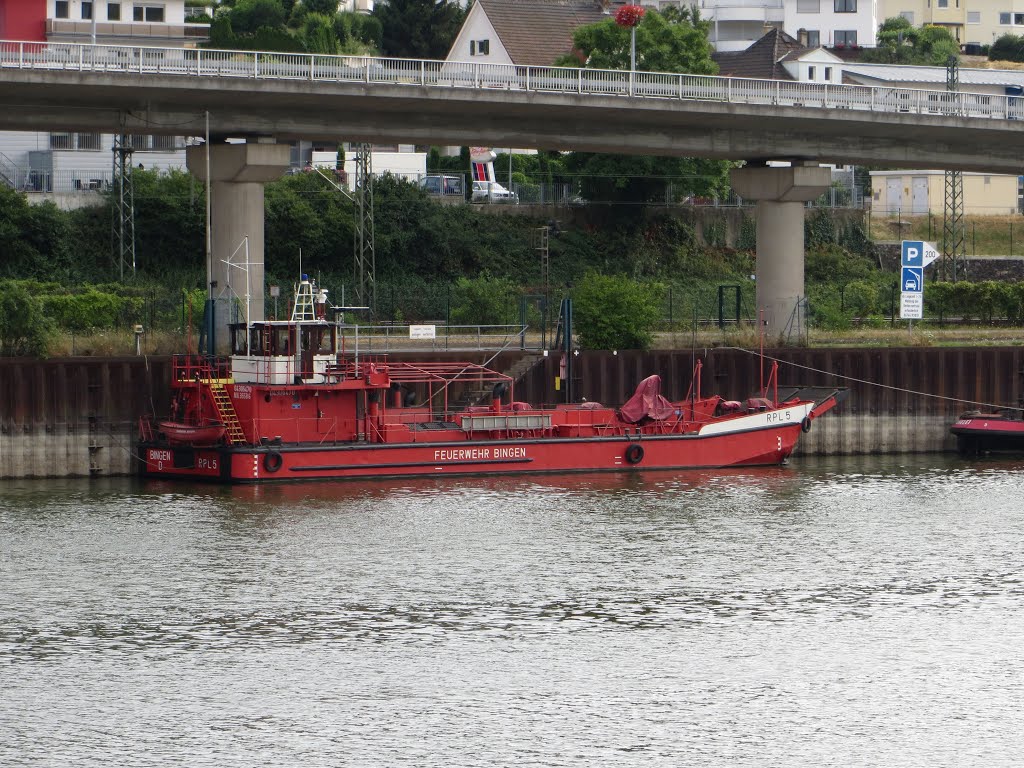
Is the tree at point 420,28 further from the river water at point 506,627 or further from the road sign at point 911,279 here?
the river water at point 506,627

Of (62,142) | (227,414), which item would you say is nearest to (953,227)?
(62,142)

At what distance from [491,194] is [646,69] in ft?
31.2

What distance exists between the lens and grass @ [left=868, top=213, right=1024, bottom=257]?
319 feet

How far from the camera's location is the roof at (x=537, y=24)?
345ft

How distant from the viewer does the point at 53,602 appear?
35.5 m

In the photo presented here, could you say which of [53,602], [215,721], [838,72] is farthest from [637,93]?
[838,72]

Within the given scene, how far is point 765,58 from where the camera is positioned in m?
117

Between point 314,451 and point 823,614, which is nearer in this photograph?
point 823,614

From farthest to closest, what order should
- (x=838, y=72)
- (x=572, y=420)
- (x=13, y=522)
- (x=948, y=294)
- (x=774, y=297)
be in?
(x=838, y=72), (x=948, y=294), (x=774, y=297), (x=572, y=420), (x=13, y=522)

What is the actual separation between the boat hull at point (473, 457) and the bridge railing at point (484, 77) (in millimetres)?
11641

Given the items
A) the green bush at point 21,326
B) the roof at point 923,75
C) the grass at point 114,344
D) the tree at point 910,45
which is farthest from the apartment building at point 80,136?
the tree at point 910,45

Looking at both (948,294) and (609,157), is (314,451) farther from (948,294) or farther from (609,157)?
(609,157)

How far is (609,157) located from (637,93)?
2574 cm

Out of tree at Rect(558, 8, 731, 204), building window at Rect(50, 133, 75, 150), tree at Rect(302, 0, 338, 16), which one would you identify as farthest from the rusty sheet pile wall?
tree at Rect(302, 0, 338, 16)
